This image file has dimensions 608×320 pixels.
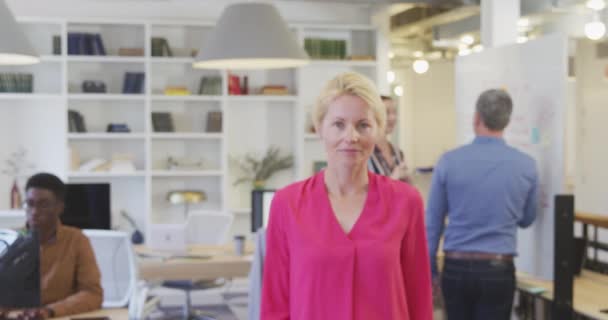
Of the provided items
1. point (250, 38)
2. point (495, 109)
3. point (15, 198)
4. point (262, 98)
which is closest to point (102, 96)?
point (15, 198)

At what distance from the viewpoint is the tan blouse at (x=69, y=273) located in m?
3.89

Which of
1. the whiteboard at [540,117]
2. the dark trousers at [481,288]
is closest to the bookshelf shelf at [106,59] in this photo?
the whiteboard at [540,117]

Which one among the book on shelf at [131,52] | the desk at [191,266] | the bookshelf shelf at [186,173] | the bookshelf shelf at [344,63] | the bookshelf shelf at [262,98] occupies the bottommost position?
the desk at [191,266]

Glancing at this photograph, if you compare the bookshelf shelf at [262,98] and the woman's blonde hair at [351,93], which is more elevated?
the bookshelf shelf at [262,98]

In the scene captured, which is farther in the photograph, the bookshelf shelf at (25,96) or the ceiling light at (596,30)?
the bookshelf shelf at (25,96)

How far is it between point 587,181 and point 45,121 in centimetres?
553

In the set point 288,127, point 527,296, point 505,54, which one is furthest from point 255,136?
point 527,296

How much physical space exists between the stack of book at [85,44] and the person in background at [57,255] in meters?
4.88

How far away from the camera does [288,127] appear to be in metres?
9.34

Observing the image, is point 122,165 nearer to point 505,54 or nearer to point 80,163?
point 80,163

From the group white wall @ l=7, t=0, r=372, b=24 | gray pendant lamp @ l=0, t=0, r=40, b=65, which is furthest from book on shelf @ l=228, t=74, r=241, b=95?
gray pendant lamp @ l=0, t=0, r=40, b=65

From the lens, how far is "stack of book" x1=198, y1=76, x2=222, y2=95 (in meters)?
8.86

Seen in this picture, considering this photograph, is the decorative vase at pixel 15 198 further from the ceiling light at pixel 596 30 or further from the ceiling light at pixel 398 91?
the ceiling light at pixel 398 91

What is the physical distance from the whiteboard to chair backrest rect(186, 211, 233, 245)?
2.84 metres
